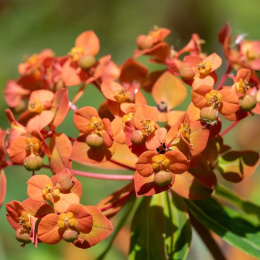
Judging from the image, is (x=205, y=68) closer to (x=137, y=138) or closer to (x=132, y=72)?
(x=137, y=138)

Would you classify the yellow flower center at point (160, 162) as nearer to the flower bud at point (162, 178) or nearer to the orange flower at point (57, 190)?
the flower bud at point (162, 178)

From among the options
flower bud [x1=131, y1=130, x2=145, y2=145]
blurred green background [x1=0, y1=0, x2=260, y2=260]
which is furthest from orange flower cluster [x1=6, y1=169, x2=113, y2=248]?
blurred green background [x1=0, y1=0, x2=260, y2=260]

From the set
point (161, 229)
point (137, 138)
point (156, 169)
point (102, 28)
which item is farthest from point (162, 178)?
point (102, 28)

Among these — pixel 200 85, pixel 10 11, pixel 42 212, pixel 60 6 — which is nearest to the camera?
pixel 42 212

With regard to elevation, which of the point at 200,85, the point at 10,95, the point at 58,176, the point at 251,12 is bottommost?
the point at 251,12

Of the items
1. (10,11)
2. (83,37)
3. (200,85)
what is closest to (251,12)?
(10,11)

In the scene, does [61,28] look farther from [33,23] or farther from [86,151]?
A: [86,151]
